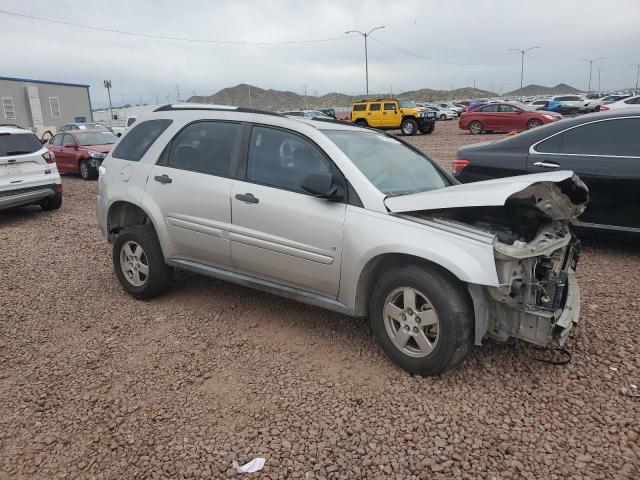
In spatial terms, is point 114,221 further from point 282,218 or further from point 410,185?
point 410,185

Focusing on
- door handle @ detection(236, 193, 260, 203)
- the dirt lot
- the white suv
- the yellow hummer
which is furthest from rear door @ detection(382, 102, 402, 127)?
door handle @ detection(236, 193, 260, 203)

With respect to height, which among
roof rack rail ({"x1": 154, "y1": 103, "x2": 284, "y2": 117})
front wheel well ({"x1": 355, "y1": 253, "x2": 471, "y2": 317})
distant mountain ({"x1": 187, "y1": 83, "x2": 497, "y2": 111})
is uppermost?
distant mountain ({"x1": 187, "y1": 83, "x2": 497, "y2": 111})

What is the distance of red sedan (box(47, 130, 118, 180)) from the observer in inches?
551

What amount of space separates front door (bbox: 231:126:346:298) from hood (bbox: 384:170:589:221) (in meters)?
0.51

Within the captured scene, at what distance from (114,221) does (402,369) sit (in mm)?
3300

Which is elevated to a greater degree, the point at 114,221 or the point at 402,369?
the point at 114,221

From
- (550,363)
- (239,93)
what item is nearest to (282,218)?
(550,363)

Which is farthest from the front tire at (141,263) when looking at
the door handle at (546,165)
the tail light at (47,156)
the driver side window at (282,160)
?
the tail light at (47,156)

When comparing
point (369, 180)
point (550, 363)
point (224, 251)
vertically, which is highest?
point (369, 180)

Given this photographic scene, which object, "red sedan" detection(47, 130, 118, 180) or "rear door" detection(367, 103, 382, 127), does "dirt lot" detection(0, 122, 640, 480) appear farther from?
"rear door" detection(367, 103, 382, 127)

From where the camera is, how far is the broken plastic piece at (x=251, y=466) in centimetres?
255

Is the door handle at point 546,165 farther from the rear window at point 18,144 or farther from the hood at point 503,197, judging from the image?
the rear window at point 18,144

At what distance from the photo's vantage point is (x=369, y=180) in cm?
354

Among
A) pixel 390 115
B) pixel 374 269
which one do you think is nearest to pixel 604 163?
pixel 374 269
